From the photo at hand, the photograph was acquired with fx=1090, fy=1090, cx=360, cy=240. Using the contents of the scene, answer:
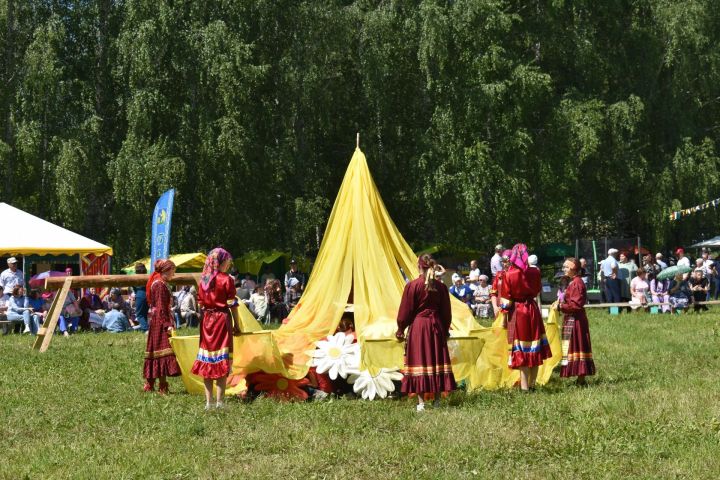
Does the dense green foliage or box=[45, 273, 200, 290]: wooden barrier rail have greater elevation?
the dense green foliage

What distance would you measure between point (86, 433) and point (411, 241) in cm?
2667

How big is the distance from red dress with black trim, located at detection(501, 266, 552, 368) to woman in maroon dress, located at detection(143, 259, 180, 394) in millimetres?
4011

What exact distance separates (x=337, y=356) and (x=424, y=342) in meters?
1.39

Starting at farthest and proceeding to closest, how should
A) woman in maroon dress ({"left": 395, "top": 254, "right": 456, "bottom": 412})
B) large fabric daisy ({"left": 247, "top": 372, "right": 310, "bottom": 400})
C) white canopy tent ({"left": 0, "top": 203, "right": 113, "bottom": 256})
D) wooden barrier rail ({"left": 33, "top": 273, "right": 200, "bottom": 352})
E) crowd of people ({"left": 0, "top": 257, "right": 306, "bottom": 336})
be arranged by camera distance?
white canopy tent ({"left": 0, "top": 203, "right": 113, "bottom": 256}), crowd of people ({"left": 0, "top": 257, "right": 306, "bottom": 336}), wooden barrier rail ({"left": 33, "top": 273, "right": 200, "bottom": 352}), large fabric daisy ({"left": 247, "top": 372, "right": 310, "bottom": 400}), woman in maroon dress ({"left": 395, "top": 254, "right": 456, "bottom": 412})

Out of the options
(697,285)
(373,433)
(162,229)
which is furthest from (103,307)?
(373,433)

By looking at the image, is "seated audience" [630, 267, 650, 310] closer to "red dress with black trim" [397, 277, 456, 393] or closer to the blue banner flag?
the blue banner flag

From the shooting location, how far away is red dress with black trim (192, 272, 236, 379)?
1161cm

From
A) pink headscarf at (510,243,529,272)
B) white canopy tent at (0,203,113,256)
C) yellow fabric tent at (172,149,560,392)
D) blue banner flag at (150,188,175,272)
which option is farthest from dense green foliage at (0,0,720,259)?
pink headscarf at (510,243,529,272)

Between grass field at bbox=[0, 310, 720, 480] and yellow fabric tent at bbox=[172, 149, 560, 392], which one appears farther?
yellow fabric tent at bbox=[172, 149, 560, 392]

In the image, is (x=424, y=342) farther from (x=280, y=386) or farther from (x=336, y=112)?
(x=336, y=112)

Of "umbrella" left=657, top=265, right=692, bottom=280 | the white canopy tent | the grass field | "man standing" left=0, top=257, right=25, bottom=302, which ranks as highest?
the white canopy tent

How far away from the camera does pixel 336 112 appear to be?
34.5 metres

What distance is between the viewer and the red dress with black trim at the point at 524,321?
12477mm

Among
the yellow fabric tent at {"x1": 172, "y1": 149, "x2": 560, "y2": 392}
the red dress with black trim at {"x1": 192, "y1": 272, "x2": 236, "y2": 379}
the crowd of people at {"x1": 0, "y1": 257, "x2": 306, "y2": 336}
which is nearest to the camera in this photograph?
the red dress with black trim at {"x1": 192, "y1": 272, "x2": 236, "y2": 379}
